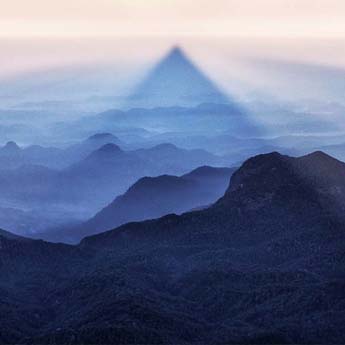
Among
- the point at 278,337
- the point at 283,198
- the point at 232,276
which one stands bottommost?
the point at 278,337

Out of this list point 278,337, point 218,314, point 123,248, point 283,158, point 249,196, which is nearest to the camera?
point 278,337

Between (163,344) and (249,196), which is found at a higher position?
(249,196)

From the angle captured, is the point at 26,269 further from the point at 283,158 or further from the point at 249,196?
the point at 283,158

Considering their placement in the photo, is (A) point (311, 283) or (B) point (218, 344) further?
(A) point (311, 283)

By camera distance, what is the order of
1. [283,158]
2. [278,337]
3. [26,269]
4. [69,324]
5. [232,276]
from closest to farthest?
1. [278,337]
2. [69,324]
3. [232,276]
4. [26,269]
5. [283,158]

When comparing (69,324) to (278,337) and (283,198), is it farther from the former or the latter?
(283,198)

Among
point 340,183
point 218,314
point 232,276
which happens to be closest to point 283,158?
point 340,183
